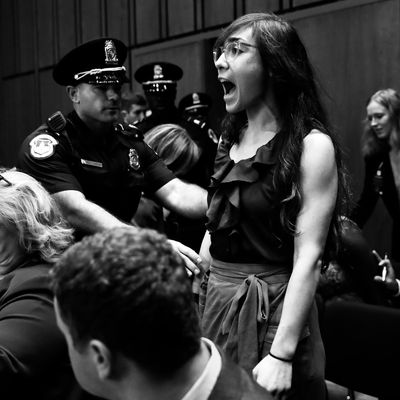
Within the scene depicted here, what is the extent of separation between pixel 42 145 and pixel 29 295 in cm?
120

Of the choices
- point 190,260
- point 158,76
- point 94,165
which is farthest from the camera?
point 158,76

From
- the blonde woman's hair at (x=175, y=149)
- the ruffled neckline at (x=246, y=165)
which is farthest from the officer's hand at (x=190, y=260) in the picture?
the blonde woman's hair at (x=175, y=149)

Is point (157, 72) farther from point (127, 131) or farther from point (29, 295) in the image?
point (29, 295)

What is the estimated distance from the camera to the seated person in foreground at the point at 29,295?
156cm

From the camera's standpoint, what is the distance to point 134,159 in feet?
9.65

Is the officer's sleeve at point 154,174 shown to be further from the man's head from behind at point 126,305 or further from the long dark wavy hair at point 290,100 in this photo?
the man's head from behind at point 126,305

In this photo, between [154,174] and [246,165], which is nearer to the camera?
[246,165]

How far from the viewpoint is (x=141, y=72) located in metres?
5.12

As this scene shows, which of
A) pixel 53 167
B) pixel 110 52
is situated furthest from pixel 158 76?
pixel 53 167

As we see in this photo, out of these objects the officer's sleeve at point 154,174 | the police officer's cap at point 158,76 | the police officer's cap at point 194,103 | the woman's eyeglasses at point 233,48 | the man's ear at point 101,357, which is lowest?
the man's ear at point 101,357

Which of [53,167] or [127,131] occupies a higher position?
[127,131]

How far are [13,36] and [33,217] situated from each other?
24.9 feet

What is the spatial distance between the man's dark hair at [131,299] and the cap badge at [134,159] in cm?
176

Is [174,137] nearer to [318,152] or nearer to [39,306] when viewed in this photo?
[318,152]
